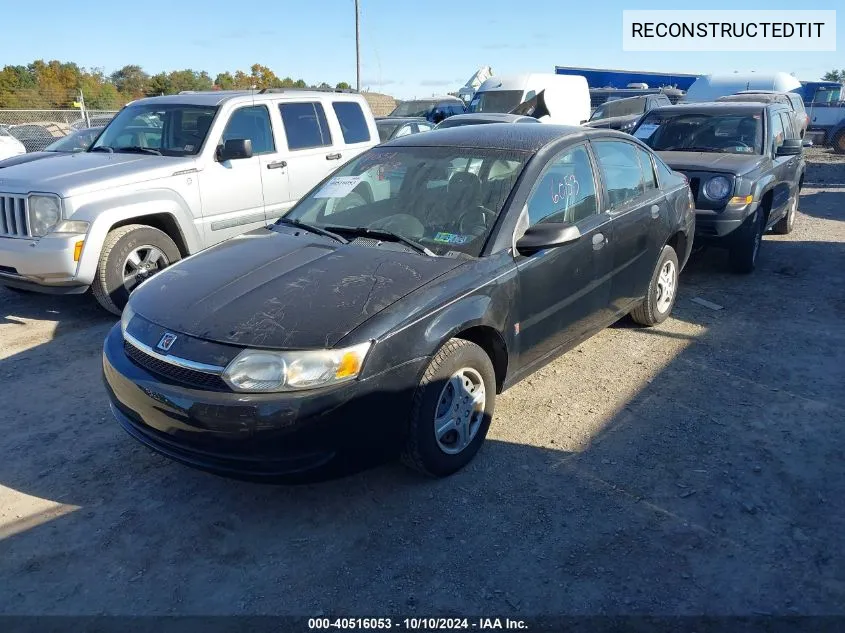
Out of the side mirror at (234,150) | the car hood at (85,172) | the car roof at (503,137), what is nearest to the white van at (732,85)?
the side mirror at (234,150)

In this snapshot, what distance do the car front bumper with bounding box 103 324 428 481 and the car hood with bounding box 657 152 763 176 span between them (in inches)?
206

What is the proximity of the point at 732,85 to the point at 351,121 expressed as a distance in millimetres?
16998

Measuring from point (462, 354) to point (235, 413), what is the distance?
1.14m

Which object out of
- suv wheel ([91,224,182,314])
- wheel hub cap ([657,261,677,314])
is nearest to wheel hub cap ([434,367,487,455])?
wheel hub cap ([657,261,677,314])

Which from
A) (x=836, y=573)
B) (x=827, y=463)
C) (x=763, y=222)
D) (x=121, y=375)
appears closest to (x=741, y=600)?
(x=836, y=573)

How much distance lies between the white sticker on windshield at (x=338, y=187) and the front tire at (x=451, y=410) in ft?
5.19

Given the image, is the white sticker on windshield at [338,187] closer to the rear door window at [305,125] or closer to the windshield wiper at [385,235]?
the windshield wiper at [385,235]

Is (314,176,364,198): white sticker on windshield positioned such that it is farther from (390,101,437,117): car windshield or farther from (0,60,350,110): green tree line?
(0,60,350,110): green tree line

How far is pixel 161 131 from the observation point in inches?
264

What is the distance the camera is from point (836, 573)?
9.33 feet

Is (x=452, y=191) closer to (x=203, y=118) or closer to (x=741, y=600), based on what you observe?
(x=741, y=600)

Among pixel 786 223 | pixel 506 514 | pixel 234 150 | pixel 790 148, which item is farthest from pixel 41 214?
pixel 786 223

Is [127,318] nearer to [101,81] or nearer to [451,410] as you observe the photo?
[451,410]

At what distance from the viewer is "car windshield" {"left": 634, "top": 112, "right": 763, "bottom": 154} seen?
7824 millimetres
